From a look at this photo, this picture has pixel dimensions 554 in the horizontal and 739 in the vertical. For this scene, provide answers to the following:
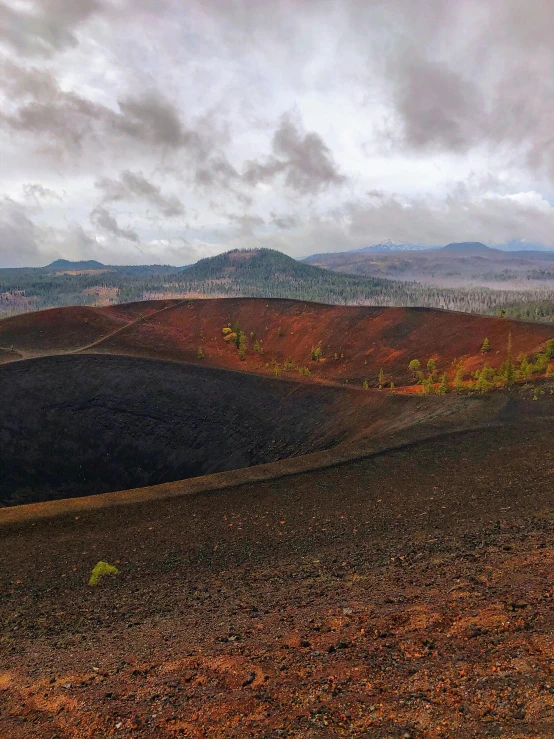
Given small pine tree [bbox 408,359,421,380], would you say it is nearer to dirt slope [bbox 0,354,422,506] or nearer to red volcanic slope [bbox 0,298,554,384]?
red volcanic slope [bbox 0,298,554,384]

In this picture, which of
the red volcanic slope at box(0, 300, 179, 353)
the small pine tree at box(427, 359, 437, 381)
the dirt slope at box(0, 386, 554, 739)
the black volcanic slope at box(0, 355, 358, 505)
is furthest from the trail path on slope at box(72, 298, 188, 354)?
the dirt slope at box(0, 386, 554, 739)

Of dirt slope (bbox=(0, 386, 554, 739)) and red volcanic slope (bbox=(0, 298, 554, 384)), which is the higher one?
red volcanic slope (bbox=(0, 298, 554, 384))

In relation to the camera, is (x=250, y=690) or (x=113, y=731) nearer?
(x=113, y=731)

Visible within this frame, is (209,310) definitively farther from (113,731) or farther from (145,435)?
(113,731)

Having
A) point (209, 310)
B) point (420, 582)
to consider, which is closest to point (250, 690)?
point (420, 582)

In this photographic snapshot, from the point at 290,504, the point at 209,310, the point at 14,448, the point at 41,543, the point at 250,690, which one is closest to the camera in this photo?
the point at 250,690

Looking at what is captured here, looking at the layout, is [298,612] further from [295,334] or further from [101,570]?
[295,334]
